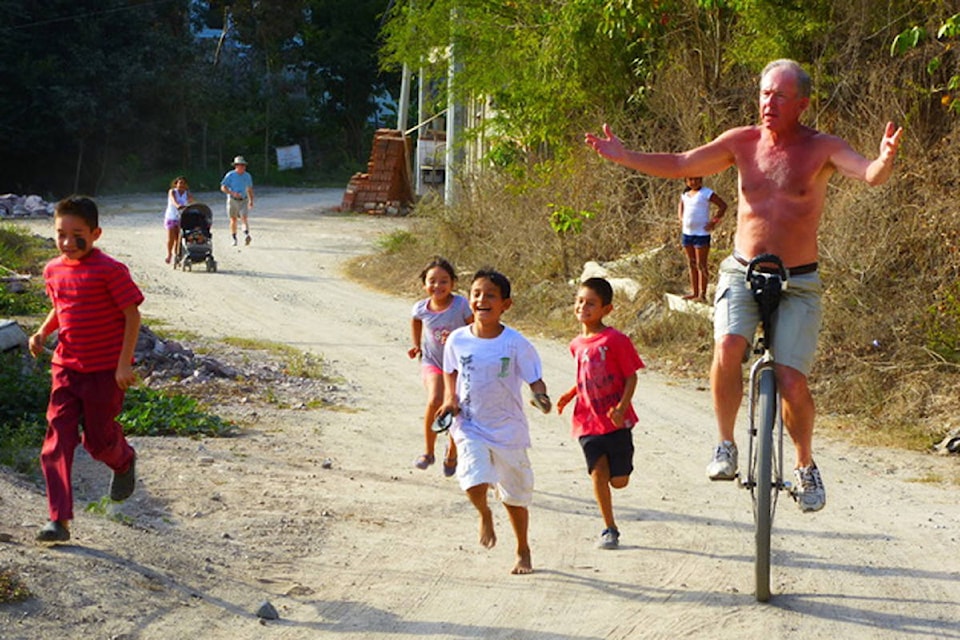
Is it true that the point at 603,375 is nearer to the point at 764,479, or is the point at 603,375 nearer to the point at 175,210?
the point at 764,479

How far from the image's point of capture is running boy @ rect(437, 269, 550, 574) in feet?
22.2

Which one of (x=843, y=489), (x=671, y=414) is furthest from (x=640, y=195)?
(x=843, y=489)

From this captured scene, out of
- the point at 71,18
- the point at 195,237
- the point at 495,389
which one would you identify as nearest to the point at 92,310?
the point at 495,389

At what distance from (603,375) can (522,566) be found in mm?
1117

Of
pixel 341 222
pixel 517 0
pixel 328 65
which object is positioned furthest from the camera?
pixel 328 65

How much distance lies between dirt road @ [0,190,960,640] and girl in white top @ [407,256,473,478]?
20.6 inches

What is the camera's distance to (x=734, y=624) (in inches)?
236

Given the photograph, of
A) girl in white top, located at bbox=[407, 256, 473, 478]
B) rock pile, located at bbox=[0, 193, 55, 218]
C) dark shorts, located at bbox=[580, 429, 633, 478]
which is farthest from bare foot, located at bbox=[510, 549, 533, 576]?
rock pile, located at bbox=[0, 193, 55, 218]

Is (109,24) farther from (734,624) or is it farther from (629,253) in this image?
(734,624)

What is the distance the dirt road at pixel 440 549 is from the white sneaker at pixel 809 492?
48 centimetres

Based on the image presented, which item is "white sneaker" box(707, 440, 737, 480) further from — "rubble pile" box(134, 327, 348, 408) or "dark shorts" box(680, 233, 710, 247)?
"dark shorts" box(680, 233, 710, 247)

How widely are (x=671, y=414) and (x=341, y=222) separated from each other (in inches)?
921

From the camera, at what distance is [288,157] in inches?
1977

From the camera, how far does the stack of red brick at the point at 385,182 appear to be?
122ft
